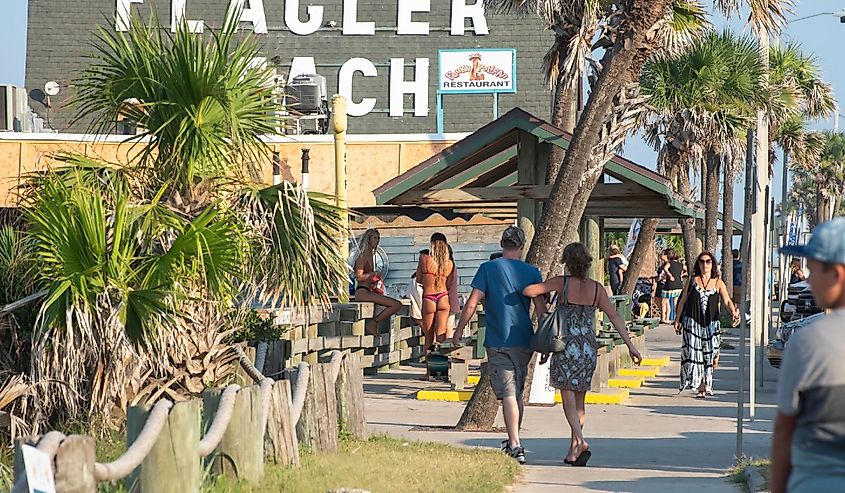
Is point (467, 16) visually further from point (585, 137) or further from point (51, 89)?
point (585, 137)

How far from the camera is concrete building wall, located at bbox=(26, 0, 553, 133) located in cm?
3953

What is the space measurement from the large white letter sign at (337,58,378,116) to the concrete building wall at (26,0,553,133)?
14 cm

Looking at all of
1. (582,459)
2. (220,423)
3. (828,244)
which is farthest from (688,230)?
(828,244)

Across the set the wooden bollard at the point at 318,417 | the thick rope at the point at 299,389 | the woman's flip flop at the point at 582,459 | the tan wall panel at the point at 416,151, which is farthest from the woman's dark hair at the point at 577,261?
the tan wall panel at the point at 416,151

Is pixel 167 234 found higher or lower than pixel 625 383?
higher

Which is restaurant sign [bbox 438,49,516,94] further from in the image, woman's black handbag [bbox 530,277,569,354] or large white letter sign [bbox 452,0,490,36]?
woman's black handbag [bbox 530,277,569,354]

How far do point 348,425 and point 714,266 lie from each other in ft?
24.0

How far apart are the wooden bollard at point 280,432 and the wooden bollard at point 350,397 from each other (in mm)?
1544

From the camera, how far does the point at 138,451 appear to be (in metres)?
6.13

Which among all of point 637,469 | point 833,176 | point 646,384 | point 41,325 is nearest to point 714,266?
point 646,384

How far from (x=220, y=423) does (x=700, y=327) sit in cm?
1009

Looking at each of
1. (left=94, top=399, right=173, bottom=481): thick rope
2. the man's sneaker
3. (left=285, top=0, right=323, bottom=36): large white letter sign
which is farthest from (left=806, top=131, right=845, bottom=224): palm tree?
(left=94, top=399, right=173, bottom=481): thick rope

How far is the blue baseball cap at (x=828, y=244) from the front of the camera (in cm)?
436

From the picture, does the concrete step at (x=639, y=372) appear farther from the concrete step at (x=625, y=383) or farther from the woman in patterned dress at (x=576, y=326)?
the woman in patterned dress at (x=576, y=326)
